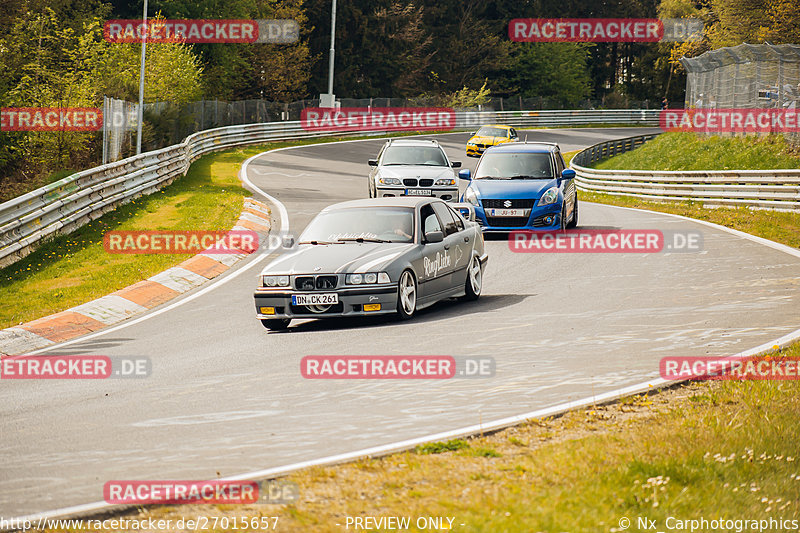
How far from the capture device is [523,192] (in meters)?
18.8

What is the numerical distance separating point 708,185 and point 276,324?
18.3m

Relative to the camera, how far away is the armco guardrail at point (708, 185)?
23094mm

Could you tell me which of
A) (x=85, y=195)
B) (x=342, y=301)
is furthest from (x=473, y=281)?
(x=85, y=195)

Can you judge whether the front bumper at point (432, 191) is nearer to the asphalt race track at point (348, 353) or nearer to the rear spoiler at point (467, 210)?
the rear spoiler at point (467, 210)

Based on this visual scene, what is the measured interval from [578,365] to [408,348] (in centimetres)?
172

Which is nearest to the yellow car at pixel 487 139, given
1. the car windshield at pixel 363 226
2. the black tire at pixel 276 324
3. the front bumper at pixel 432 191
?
the front bumper at pixel 432 191

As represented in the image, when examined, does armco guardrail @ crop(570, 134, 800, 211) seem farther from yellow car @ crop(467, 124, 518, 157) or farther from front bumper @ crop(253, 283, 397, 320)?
front bumper @ crop(253, 283, 397, 320)

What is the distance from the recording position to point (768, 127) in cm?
2944

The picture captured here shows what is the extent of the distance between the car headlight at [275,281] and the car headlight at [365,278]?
27.7 inches

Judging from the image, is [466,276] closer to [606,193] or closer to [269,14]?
[606,193]

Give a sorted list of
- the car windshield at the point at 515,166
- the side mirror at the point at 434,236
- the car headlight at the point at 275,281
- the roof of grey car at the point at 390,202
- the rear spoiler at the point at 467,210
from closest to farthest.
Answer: the car headlight at the point at 275,281 → the side mirror at the point at 434,236 → the roof of grey car at the point at 390,202 → the rear spoiler at the point at 467,210 → the car windshield at the point at 515,166

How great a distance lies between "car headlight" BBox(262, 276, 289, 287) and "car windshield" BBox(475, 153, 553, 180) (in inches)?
363

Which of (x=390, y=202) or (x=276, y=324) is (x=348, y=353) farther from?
(x=390, y=202)

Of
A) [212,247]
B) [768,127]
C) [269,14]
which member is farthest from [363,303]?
[269,14]
